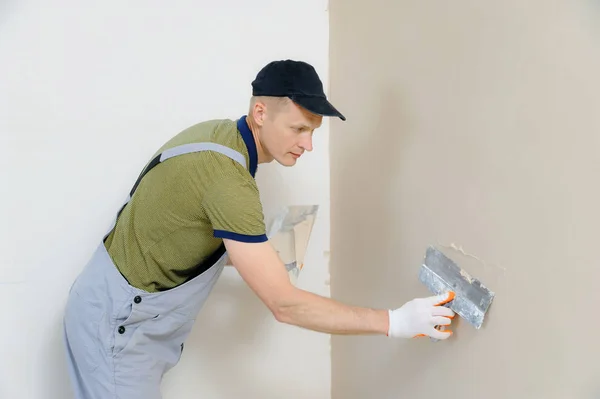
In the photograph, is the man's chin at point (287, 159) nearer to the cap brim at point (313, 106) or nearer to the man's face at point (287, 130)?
the man's face at point (287, 130)


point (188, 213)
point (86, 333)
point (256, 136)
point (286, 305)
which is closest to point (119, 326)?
point (86, 333)

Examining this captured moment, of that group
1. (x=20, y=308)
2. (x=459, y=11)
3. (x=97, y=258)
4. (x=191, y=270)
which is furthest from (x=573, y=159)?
(x=20, y=308)

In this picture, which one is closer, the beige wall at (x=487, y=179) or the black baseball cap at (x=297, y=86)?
the beige wall at (x=487, y=179)

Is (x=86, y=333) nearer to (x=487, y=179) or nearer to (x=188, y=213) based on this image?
(x=188, y=213)

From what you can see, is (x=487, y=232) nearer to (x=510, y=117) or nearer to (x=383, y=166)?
(x=510, y=117)

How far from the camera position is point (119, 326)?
125 cm

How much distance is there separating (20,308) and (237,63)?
37.0 inches

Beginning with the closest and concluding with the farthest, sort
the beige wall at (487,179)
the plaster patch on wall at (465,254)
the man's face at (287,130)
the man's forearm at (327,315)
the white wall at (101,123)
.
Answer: the beige wall at (487,179) → the plaster patch on wall at (465,254) → the man's forearm at (327,315) → the man's face at (287,130) → the white wall at (101,123)

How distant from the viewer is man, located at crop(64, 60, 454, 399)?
1058 mm

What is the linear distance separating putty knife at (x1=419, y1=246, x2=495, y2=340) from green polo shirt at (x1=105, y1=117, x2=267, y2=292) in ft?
1.20

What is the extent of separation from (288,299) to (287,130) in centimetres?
37

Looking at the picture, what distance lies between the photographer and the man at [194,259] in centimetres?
106

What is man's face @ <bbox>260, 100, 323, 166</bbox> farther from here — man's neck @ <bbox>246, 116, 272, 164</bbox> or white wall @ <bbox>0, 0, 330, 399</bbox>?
white wall @ <bbox>0, 0, 330, 399</bbox>

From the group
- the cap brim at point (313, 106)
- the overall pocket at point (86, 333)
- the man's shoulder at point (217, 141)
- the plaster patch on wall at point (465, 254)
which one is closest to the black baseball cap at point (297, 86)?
the cap brim at point (313, 106)
